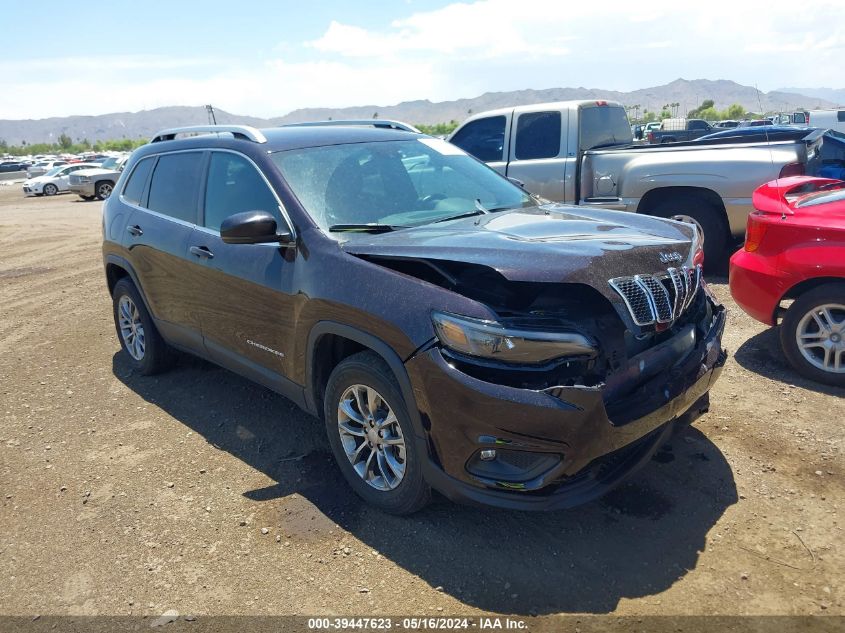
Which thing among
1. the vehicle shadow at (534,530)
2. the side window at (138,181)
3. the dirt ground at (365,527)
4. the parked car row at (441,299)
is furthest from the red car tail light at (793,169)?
the side window at (138,181)

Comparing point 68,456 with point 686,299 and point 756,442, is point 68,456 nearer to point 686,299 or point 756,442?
point 686,299

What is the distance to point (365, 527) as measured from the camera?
10.9 ft

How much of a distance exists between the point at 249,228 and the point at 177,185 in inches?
64.1

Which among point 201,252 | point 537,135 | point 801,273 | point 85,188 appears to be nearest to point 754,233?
point 801,273

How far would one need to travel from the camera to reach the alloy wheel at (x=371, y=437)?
127 inches

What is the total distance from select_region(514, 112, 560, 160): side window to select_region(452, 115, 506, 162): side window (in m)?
0.25

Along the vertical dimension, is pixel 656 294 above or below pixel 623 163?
below

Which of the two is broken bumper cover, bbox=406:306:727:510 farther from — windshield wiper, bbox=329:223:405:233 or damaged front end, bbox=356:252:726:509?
windshield wiper, bbox=329:223:405:233

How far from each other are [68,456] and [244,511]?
5.03ft

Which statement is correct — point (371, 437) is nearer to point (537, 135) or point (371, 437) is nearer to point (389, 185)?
point (389, 185)

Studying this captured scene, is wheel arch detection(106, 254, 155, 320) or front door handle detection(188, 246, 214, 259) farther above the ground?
front door handle detection(188, 246, 214, 259)

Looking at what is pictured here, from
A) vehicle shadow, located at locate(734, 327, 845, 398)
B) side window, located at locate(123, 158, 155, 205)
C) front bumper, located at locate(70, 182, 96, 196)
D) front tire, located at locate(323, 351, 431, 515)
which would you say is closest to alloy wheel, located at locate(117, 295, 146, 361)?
side window, located at locate(123, 158, 155, 205)

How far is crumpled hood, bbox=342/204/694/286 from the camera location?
2.81 metres

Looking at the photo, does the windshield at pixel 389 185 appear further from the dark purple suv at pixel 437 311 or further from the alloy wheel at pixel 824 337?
the alloy wheel at pixel 824 337
